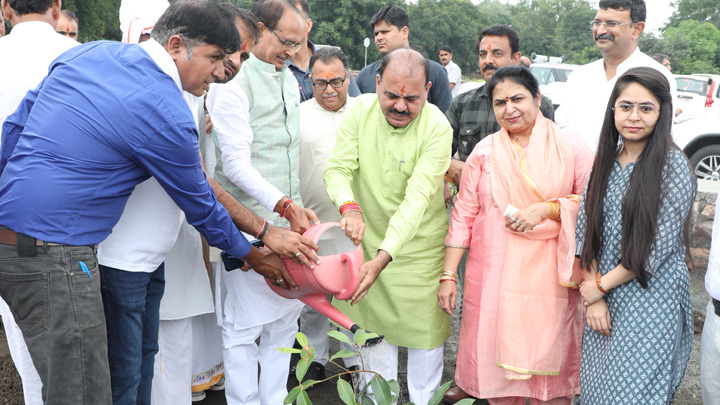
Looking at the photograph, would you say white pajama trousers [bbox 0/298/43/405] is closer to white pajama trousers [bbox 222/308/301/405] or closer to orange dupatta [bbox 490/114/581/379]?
white pajama trousers [bbox 222/308/301/405]

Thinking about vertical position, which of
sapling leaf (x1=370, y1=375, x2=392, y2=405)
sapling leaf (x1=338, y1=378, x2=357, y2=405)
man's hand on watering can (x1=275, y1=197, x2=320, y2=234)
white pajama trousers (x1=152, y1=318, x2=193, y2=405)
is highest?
man's hand on watering can (x1=275, y1=197, x2=320, y2=234)

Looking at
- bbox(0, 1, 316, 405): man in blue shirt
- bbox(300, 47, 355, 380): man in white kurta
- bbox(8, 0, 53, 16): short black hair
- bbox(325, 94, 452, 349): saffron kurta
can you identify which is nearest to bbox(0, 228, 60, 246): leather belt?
bbox(0, 1, 316, 405): man in blue shirt

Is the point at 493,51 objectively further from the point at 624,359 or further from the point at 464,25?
the point at 464,25

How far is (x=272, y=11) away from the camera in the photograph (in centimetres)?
271

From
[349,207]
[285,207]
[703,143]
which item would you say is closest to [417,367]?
[349,207]

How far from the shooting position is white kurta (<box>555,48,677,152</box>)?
11.3 ft

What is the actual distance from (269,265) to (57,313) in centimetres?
84

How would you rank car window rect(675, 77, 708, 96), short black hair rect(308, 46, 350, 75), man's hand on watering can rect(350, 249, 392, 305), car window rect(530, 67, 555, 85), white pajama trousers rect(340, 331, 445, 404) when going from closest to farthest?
man's hand on watering can rect(350, 249, 392, 305), white pajama trousers rect(340, 331, 445, 404), short black hair rect(308, 46, 350, 75), car window rect(675, 77, 708, 96), car window rect(530, 67, 555, 85)

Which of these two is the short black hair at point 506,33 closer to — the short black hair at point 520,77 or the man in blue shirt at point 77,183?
the short black hair at point 520,77

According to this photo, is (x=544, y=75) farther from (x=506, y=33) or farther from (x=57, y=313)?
(x=57, y=313)

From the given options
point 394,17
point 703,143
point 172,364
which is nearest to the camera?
point 172,364

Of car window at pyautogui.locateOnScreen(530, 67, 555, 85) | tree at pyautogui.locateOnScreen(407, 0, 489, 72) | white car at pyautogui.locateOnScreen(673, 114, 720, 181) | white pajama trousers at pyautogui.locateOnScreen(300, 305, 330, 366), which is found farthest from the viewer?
tree at pyautogui.locateOnScreen(407, 0, 489, 72)

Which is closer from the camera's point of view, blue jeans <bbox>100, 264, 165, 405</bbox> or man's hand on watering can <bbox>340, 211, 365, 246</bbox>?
blue jeans <bbox>100, 264, 165, 405</bbox>

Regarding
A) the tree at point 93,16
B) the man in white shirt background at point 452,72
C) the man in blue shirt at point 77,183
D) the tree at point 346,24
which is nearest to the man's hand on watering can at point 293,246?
the man in blue shirt at point 77,183
